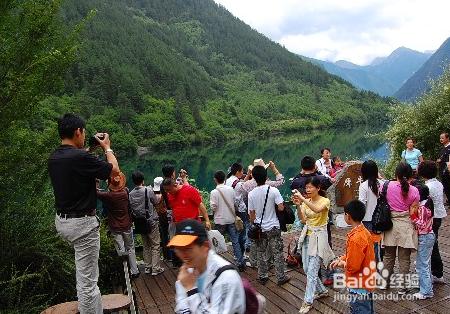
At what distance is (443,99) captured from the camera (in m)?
13.7

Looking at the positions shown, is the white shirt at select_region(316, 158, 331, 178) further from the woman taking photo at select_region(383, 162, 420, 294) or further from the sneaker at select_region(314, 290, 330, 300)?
the sneaker at select_region(314, 290, 330, 300)

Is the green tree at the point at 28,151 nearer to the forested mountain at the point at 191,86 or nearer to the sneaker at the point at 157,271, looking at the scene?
the sneaker at the point at 157,271

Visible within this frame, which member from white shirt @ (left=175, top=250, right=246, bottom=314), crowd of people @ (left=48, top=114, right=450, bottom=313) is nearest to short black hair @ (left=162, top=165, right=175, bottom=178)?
crowd of people @ (left=48, top=114, right=450, bottom=313)

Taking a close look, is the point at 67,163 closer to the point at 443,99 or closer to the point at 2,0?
the point at 2,0

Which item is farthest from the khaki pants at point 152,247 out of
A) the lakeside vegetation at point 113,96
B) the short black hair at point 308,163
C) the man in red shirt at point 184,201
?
the short black hair at point 308,163

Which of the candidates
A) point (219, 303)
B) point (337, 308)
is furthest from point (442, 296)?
point (219, 303)

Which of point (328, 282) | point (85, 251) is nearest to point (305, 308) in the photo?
point (328, 282)

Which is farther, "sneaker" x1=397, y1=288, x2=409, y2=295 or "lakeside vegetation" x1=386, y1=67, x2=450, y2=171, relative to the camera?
"lakeside vegetation" x1=386, y1=67, x2=450, y2=171

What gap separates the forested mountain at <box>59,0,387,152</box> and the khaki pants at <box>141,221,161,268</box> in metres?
34.8

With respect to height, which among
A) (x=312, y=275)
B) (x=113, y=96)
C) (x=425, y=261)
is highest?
(x=113, y=96)

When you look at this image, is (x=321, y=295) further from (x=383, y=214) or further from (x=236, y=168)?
(x=236, y=168)

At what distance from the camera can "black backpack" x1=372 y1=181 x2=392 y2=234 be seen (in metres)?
5.18

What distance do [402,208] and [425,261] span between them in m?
0.72

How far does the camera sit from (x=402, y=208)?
16.8 feet
